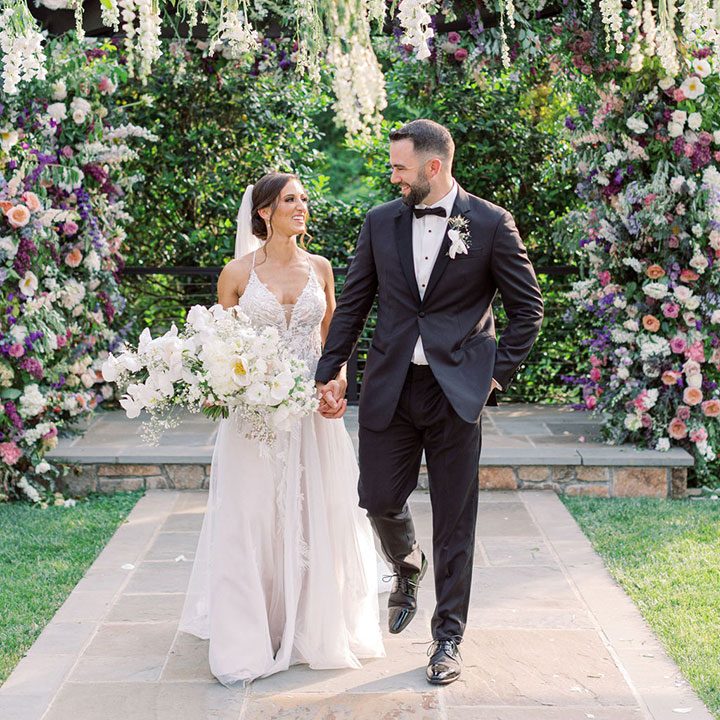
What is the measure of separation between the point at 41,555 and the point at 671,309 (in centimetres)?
387

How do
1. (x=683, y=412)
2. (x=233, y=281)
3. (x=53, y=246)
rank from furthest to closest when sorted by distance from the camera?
(x=53, y=246) < (x=683, y=412) < (x=233, y=281)

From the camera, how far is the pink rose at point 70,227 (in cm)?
658

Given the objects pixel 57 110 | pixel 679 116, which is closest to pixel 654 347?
pixel 679 116

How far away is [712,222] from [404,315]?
3079 millimetres

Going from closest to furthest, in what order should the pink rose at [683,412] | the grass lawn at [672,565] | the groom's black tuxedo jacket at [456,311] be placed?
1. the groom's black tuxedo jacket at [456,311]
2. the grass lawn at [672,565]
3. the pink rose at [683,412]

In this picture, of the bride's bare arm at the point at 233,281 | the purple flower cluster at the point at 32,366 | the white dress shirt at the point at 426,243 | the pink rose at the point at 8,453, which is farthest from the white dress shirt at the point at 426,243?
the pink rose at the point at 8,453

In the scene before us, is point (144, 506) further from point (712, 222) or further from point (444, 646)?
point (712, 222)

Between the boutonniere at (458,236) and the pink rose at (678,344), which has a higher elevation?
the boutonniere at (458,236)

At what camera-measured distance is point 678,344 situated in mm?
6195

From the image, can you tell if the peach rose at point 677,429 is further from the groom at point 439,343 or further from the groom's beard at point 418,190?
the groom's beard at point 418,190

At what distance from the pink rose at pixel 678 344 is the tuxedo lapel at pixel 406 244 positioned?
310cm

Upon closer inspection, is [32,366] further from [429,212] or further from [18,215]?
[429,212]

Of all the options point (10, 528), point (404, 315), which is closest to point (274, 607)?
point (404, 315)

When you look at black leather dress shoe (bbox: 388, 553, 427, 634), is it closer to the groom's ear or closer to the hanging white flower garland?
the groom's ear
